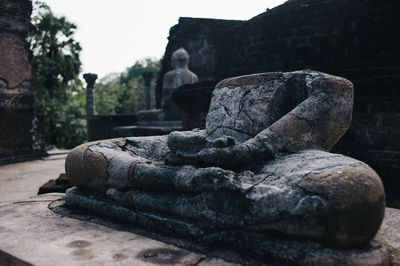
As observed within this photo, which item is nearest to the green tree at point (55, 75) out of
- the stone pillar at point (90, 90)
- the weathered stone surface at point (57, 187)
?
the stone pillar at point (90, 90)

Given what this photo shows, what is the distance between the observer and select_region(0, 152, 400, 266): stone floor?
1610 millimetres

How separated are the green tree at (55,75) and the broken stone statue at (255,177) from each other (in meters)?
14.4

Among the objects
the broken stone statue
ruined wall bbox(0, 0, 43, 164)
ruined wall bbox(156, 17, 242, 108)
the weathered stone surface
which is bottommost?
the weathered stone surface

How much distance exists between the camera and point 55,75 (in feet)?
53.3

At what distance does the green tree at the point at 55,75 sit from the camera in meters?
15.7

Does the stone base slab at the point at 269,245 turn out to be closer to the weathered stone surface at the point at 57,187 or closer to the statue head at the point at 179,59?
the weathered stone surface at the point at 57,187

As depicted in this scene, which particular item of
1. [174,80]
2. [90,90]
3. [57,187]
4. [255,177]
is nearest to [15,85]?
[174,80]

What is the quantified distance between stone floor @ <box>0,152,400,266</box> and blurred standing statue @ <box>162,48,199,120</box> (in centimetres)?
598

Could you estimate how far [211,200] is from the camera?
5.73ft

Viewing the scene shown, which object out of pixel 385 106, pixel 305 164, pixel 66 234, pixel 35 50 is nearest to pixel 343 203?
pixel 305 164

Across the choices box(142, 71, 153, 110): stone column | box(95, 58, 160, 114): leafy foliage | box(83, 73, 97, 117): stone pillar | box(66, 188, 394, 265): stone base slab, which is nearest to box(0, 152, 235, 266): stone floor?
box(66, 188, 394, 265): stone base slab

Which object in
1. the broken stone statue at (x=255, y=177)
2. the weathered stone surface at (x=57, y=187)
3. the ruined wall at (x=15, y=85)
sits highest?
the ruined wall at (x=15, y=85)

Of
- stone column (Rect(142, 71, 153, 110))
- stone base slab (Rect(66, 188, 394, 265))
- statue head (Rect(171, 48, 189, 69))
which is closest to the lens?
stone base slab (Rect(66, 188, 394, 265))

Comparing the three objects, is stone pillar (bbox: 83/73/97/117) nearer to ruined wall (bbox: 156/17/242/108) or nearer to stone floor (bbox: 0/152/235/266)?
ruined wall (bbox: 156/17/242/108)
